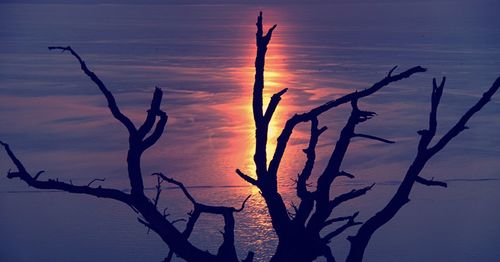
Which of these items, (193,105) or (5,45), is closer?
(193,105)

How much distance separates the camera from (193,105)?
1323cm

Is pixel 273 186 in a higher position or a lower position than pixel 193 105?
higher

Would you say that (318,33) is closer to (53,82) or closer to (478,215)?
(53,82)

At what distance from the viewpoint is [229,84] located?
51.2ft

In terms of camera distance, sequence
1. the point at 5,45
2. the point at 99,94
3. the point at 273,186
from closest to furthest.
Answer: the point at 273,186, the point at 99,94, the point at 5,45

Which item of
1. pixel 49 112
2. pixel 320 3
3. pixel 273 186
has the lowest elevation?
pixel 320 3

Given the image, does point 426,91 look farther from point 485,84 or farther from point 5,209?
point 5,209

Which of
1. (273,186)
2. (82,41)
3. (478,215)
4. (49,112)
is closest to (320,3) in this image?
(82,41)

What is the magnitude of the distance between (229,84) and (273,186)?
44.2ft

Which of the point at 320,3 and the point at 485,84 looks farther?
the point at 320,3

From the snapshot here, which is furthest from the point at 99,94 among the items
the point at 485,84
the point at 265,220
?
the point at 265,220

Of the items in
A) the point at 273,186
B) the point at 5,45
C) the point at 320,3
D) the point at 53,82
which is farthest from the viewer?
the point at 320,3

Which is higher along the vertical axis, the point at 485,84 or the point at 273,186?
the point at 273,186

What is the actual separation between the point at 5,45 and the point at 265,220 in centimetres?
1534
